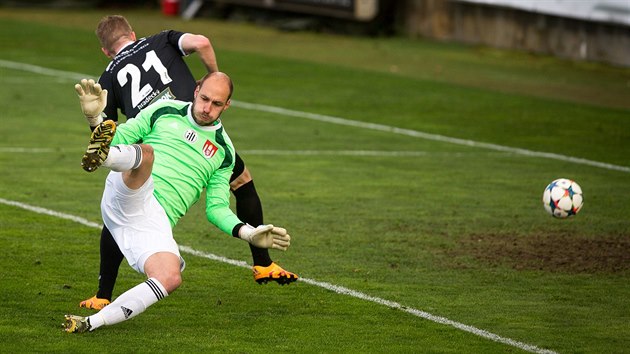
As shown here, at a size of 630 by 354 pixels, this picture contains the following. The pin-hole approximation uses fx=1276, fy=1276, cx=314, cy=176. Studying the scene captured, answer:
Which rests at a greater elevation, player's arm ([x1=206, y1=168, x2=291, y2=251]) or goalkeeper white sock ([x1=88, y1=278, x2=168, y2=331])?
player's arm ([x1=206, y1=168, x2=291, y2=251])

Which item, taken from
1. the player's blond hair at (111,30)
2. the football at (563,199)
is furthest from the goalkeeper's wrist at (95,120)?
the football at (563,199)

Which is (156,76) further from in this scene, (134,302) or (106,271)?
(134,302)

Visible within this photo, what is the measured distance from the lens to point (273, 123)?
17562 mm

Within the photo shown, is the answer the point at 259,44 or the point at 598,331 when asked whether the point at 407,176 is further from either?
the point at 259,44

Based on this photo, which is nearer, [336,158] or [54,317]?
[54,317]

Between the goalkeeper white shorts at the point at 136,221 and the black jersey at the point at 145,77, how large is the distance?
184cm

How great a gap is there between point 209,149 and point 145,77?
5.80 ft

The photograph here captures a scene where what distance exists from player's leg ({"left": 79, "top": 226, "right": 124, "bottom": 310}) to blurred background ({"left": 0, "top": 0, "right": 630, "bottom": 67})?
15.4m

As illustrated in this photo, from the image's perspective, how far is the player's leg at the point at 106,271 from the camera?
331 inches

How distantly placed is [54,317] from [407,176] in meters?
6.49

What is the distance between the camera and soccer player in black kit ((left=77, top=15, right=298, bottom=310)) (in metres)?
9.36

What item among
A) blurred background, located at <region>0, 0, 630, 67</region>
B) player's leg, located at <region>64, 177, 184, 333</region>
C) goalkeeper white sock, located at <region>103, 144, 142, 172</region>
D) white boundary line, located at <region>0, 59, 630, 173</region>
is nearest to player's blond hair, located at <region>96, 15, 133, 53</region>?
player's leg, located at <region>64, 177, 184, 333</region>

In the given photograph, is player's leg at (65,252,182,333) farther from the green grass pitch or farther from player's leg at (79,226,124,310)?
player's leg at (79,226,124,310)

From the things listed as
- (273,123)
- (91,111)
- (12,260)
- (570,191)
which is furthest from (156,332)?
(273,123)
